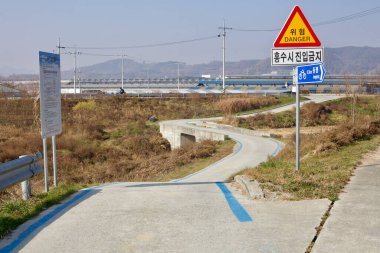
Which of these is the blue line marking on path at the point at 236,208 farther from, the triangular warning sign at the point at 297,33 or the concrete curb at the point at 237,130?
the concrete curb at the point at 237,130

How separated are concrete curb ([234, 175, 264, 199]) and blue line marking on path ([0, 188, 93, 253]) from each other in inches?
109

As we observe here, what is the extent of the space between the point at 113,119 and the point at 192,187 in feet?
126

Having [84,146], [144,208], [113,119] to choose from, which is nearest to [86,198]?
[144,208]

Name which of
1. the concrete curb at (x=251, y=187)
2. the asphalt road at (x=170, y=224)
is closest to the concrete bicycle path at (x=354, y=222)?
the asphalt road at (x=170, y=224)

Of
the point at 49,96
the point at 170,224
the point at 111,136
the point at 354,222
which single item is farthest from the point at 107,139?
Answer: the point at 354,222

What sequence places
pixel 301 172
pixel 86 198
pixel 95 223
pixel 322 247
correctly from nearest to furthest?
1. pixel 322 247
2. pixel 95 223
3. pixel 86 198
4. pixel 301 172

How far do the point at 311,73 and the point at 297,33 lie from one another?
807mm

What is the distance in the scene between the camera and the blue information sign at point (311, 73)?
8297mm

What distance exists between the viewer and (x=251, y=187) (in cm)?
788

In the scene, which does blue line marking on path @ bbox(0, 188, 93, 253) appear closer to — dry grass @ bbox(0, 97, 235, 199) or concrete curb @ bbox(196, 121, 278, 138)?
dry grass @ bbox(0, 97, 235, 199)

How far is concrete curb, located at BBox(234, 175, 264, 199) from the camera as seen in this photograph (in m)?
7.39

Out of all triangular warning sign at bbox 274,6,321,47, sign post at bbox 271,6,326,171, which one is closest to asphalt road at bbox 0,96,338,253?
sign post at bbox 271,6,326,171

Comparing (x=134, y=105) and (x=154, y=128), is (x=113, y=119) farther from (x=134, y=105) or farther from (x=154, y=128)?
(x=154, y=128)

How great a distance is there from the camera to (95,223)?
20.1ft
